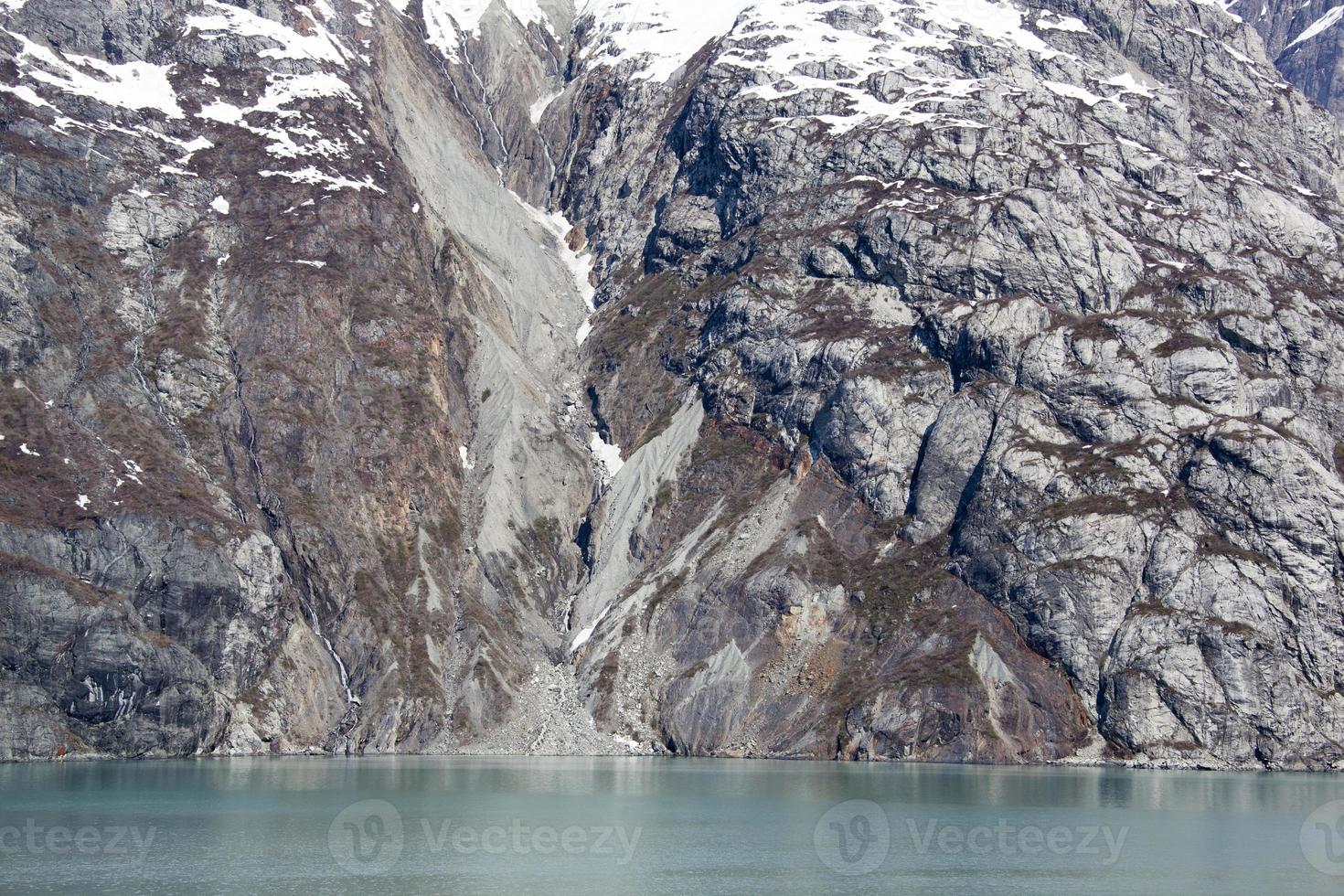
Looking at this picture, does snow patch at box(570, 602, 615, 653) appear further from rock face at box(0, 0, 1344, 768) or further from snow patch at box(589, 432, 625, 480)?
snow patch at box(589, 432, 625, 480)

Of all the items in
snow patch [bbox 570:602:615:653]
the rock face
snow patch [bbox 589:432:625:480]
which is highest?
the rock face

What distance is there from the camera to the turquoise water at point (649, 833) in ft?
243

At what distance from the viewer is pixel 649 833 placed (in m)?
89.8

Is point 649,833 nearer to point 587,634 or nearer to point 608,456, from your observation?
point 587,634

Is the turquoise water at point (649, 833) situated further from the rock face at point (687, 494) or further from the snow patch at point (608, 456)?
the snow patch at point (608, 456)

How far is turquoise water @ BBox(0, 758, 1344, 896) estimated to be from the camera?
74000 millimetres

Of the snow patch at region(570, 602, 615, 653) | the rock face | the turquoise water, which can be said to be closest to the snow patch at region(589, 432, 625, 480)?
the rock face

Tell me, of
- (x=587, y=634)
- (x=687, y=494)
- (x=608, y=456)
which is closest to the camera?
(x=587, y=634)

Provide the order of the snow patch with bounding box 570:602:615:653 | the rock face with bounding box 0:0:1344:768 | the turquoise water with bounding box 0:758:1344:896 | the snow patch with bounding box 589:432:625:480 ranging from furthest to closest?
1. the snow patch with bounding box 589:432:625:480
2. the snow patch with bounding box 570:602:615:653
3. the rock face with bounding box 0:0:1344:768
4. the turquoise water with bounding box 0:758:1344:896

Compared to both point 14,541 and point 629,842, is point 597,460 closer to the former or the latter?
point 14,541

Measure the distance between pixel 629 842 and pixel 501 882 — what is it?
45.7 feet

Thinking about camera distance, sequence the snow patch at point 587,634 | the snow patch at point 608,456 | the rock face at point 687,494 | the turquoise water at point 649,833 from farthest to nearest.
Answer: the snow patch at point 608,456 < the snow patch at point 587,634 < the rock face at point 687,494 < the turquoise water at point 649,833

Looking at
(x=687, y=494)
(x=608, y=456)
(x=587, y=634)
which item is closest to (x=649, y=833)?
(x=587, y=634)

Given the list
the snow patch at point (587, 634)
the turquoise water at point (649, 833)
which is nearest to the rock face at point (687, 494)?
the snow patch at point (587, 634)
